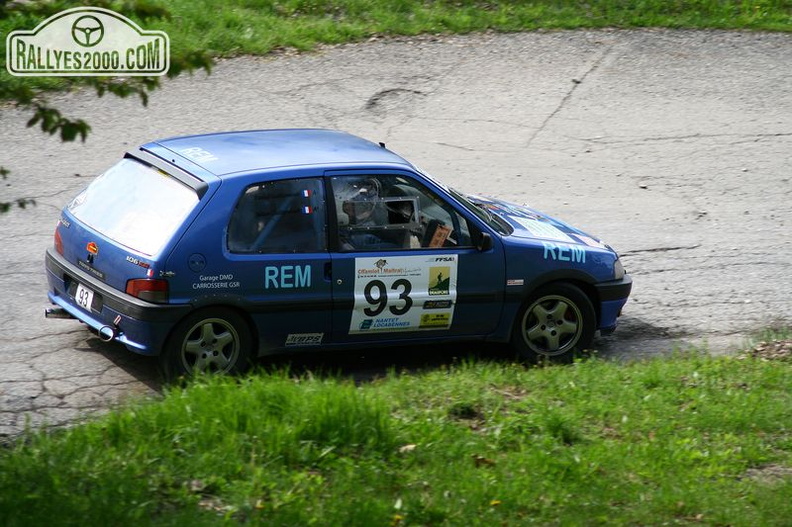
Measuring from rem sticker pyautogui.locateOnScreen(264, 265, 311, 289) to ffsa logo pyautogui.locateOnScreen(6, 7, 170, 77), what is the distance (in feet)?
21.3

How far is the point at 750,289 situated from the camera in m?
10.4

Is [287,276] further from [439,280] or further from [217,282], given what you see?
[439,280]

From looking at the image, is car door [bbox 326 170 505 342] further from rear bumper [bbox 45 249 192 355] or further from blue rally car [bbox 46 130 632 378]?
rear bumper [bbox 45 249 192 355]

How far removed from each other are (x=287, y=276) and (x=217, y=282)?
0.50 m

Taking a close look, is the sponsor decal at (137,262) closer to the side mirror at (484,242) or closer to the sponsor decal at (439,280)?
the sponsor decal at (439,280)

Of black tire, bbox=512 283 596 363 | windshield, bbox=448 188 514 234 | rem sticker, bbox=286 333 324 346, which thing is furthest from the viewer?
black tire, bbox=512 283 596 363

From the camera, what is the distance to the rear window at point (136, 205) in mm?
7570

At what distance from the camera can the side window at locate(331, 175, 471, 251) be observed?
8023 millimetres

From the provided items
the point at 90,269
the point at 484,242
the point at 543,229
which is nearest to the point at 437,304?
the point at 484,242

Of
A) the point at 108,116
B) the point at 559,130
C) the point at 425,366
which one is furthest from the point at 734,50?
the point at 425,366

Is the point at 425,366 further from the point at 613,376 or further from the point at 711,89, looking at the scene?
the point at 711,89

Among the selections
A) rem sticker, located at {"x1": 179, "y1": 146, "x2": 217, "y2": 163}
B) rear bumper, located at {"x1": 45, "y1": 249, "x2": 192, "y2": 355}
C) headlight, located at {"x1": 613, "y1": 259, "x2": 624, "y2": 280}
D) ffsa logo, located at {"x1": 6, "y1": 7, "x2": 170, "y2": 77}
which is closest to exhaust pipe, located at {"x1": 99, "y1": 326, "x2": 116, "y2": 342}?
rear bumper, located at {"x1": 45, "y1": 249, "x2": 192, "y2": 355}

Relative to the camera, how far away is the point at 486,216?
341 inches

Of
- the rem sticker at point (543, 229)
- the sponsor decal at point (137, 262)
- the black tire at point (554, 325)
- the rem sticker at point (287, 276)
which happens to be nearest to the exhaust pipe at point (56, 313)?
the sponsor decal at point (137, 262)
